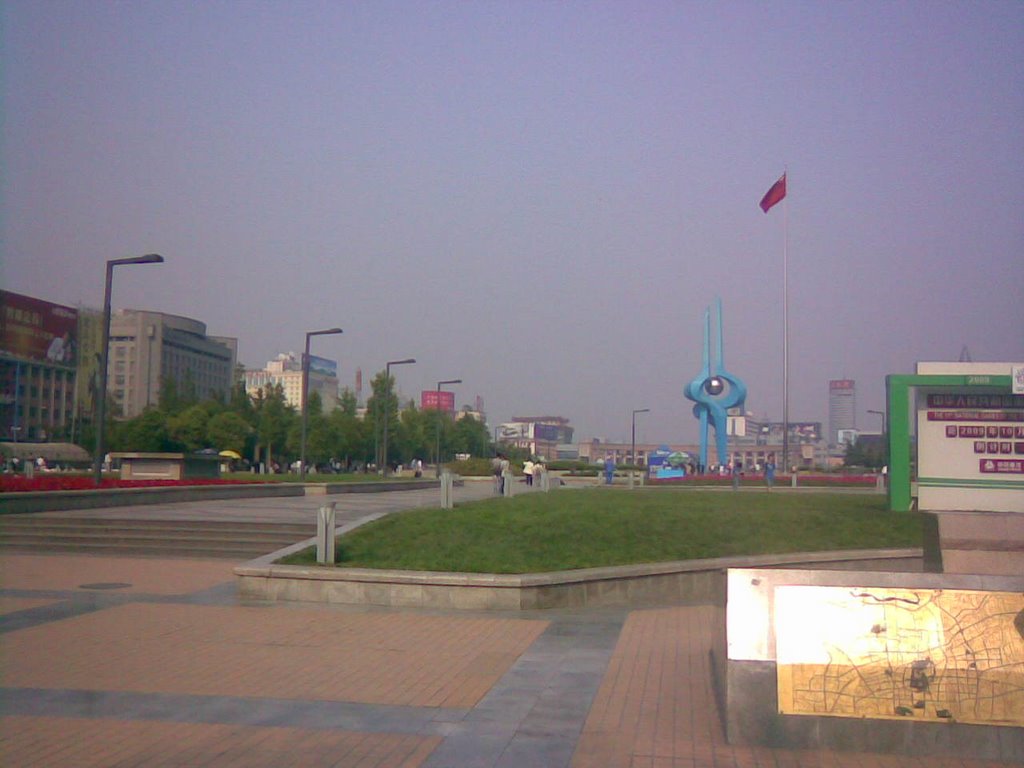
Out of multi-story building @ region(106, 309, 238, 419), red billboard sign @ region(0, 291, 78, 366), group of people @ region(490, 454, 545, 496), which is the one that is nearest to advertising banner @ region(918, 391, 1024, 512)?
group of people @ region(490, 454, 545, 496)

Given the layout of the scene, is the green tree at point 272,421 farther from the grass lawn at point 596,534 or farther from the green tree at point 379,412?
the grass lawn at point 596,534

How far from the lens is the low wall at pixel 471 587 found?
12969 mm

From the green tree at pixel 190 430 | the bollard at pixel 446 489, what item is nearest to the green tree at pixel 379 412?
the green tree at pixel 190 430

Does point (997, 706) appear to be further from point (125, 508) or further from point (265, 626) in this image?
point (125, 508)

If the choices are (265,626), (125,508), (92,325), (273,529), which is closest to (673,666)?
(265,626)

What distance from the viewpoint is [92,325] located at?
6819 cm

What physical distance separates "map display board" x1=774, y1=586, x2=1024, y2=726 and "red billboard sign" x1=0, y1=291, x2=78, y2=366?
5499 centimetres

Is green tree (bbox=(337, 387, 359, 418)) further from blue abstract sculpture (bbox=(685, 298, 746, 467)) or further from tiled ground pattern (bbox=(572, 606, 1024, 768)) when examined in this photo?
tiled ground pattern (bbox=(572, 606, 1024, 768))

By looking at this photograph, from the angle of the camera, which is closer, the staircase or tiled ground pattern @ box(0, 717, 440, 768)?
tiled ground pattern @ box(0, 717, 440, 768)

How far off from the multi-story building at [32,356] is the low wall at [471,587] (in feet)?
129

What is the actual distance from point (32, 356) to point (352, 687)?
191ft

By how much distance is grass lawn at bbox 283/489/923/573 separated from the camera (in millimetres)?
14711

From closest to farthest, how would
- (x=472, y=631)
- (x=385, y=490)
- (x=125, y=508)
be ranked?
(x=472, y=631)
(x=125, y=508)
(x=385, y=490)

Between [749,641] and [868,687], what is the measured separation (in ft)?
2.75
